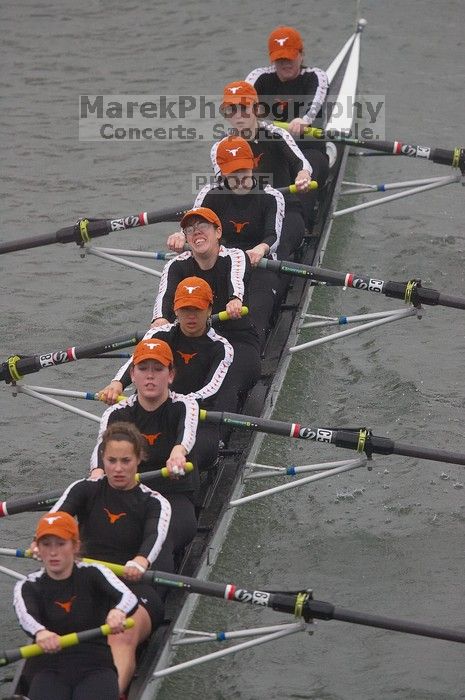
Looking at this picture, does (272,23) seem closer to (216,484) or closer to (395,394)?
(395,394)

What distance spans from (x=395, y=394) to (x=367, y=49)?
7314mm

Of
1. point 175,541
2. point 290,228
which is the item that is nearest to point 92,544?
point 175,541

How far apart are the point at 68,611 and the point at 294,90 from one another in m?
6.09

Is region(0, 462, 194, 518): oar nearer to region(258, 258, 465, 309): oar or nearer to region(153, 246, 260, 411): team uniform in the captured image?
region(153, 246, 260, 411): team uniform

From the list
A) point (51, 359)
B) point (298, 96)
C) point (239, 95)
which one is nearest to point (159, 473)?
point (51, 359)

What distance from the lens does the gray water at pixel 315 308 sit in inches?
304

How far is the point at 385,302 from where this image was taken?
460 inches

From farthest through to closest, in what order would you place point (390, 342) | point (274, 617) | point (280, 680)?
point (390, 342)
point (274, 617)
point (280, 680)

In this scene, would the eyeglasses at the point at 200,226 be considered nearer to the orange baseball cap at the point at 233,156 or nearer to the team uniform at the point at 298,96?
the orange baseball cap at the point at 233,156

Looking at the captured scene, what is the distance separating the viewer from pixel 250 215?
945 centimetres

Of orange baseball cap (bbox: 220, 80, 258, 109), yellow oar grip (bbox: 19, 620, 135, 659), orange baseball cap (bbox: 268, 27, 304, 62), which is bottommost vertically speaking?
yellow oar grip (bbox: 19, 620, 135, 659)

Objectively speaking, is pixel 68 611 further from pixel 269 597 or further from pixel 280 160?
pixel 280 160

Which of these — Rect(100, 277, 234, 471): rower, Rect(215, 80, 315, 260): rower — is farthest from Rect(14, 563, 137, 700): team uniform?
Rect(215, 80, 315, 260): rower

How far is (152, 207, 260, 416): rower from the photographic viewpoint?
27.7 feet
